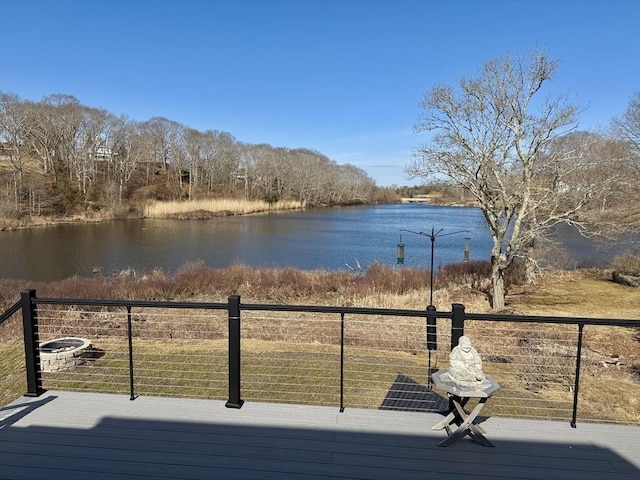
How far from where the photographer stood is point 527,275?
1622cm

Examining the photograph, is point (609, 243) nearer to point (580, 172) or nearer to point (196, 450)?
point (580, 172)

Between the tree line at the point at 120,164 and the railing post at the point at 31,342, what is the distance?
35.5 meters

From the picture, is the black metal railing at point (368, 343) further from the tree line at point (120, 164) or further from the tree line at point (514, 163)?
the tree line at point (120, 164)

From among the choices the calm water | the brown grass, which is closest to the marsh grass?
the calm water

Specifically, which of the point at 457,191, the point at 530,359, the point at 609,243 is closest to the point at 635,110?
the point at 609,243

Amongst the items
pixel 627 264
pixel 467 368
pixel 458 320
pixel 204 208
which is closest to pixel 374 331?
pixel 458 320

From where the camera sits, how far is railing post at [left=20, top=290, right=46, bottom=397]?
344 centimetres

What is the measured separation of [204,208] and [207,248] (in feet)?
75.6

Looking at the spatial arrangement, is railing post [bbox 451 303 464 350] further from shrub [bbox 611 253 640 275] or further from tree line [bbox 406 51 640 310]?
shrub [bbox 611 253 640 275]

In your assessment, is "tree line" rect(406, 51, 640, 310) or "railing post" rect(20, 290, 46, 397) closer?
"railing post" rect(20, 290, 46, 397)

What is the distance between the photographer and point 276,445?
9.03 ft

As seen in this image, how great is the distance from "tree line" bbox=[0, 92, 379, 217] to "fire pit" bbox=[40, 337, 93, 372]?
105 ft

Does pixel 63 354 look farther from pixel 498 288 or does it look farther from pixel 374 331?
pixel 498 288

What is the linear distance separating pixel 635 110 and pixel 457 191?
32.9 feet
